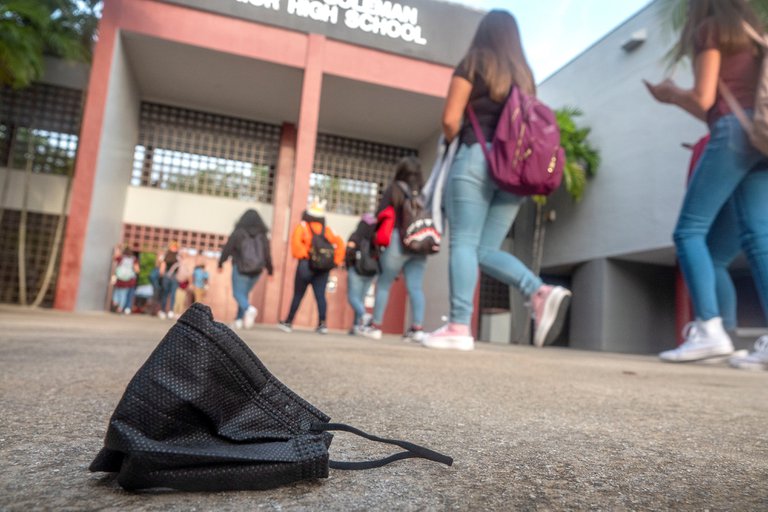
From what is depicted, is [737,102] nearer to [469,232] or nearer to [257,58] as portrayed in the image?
[469,232]

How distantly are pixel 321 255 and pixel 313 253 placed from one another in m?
0.08

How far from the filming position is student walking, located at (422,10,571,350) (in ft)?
10.1

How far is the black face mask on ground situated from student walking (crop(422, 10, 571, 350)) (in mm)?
2472

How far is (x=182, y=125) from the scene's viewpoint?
40.0ft

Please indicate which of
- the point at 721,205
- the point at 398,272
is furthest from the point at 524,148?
the point at 398,272

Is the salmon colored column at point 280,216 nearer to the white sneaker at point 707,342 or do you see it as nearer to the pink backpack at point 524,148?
the pink backpack at point 524,148

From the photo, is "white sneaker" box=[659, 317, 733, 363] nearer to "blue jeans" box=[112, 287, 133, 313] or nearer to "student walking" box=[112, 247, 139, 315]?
"student walking" box=[112, 247, 139, 315]

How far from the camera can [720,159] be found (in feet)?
9.45

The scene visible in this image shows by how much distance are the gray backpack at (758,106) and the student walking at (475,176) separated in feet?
3.35

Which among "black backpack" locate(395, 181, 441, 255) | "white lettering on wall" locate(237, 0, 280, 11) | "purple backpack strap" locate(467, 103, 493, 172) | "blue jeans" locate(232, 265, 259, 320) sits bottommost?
"blue jeans" locate(232, 265, 259, 320)

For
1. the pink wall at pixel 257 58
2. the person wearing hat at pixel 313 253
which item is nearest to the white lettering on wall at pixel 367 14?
the pink wall at pixel 257 58

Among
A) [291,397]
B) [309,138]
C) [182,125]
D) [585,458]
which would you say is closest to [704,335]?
[585,458]

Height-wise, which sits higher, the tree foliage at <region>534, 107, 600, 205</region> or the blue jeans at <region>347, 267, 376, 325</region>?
the tree foliage at <region>534, 107, 600, 205</region>

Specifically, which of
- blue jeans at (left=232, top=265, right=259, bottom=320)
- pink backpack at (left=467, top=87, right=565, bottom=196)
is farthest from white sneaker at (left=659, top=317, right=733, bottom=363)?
blue jeans at (left=232, top=265, right=259, bottom=320)
